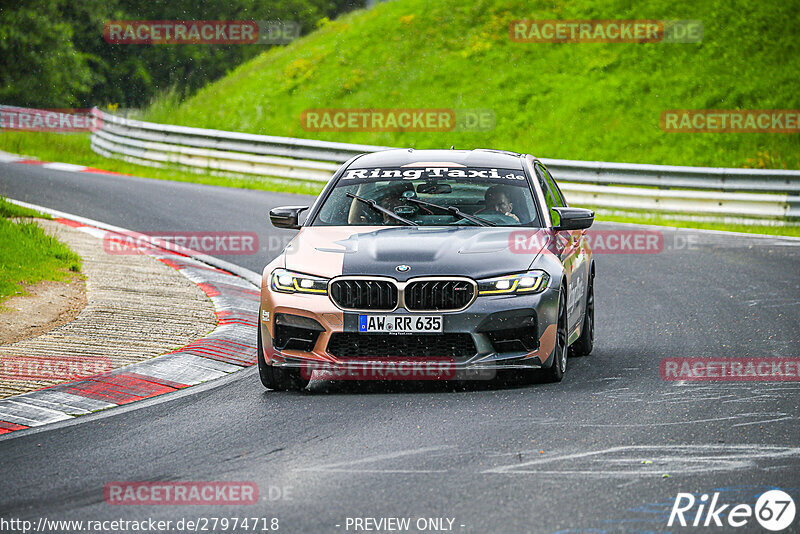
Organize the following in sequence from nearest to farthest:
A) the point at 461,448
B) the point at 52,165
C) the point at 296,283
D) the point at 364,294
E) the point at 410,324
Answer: the point at 461,448 → the point at 410,324 → the point at 364,294 → the point at 296,283 → the point at 52,165

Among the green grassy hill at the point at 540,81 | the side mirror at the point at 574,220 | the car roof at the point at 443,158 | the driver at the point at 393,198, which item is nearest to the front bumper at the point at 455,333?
the side mirror at the point at 574,220

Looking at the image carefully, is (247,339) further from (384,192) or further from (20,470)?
(20,470)

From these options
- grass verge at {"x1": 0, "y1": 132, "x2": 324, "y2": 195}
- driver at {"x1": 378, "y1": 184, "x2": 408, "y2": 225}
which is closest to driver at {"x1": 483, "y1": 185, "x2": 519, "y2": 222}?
driver at {"x1": 378, "y1": 184, "x2": 408, "y2": 225}

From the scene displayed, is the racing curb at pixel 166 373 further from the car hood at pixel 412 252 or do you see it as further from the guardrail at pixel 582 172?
the guardrail at pixel 582 172

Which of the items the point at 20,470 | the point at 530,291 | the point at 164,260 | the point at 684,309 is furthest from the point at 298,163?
the point at 20,470

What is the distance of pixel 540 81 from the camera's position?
102 ft

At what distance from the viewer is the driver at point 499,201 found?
9016mm

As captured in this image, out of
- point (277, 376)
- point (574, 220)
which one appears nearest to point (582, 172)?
point (574, 220)

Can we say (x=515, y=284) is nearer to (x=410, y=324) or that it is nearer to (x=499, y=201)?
(x=410, y=324)

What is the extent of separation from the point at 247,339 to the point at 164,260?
447 centimetres

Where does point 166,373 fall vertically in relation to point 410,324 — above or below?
below

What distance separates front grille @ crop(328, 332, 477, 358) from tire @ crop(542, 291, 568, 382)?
69 cm

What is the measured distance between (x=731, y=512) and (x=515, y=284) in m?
2.85

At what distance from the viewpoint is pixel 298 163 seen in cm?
2578
